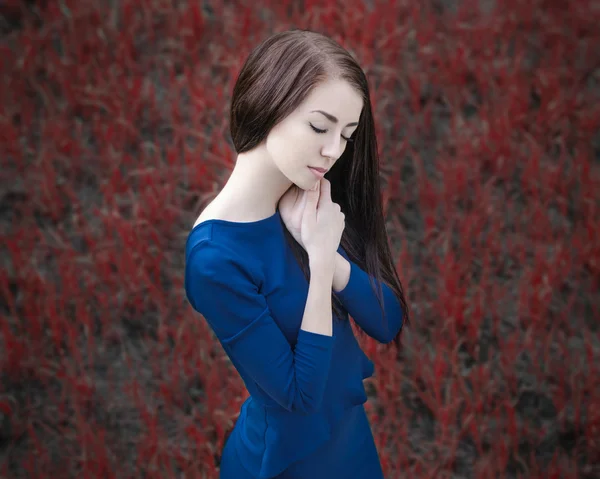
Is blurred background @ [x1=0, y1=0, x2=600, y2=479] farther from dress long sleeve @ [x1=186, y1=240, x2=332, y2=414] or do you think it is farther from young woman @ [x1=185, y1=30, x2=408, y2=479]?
dress long sleeve @ [x1=186, y1=240, x2=332, y2=414]

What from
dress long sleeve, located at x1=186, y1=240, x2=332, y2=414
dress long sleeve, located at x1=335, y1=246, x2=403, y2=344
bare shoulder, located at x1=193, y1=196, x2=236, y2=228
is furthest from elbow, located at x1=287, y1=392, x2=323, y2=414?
bare shoulder, located at x1=193, y1=196, x2=236, y2=228

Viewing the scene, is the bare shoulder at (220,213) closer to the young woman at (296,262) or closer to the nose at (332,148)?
the young woman at (296,262)

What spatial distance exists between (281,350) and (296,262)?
16 centimetres

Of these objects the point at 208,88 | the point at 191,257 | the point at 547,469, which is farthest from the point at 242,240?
the point at 208,88

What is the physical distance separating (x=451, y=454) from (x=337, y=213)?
4.18ft

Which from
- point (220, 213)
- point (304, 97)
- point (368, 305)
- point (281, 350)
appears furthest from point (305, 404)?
point (304, 97)

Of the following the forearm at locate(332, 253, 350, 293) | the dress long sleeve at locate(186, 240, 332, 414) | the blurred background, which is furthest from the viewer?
the blurred background

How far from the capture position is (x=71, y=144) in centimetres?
281

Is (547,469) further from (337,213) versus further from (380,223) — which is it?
(337,213)

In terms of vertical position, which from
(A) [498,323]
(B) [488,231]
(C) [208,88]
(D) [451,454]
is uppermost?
(C) [208,88]

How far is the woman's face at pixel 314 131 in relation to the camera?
40.8 inches

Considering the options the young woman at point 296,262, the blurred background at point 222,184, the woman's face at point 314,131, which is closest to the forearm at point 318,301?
the young woman at point 296,262

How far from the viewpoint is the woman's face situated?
40.8 inches

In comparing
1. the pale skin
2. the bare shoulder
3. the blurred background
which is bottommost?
the blurred background
